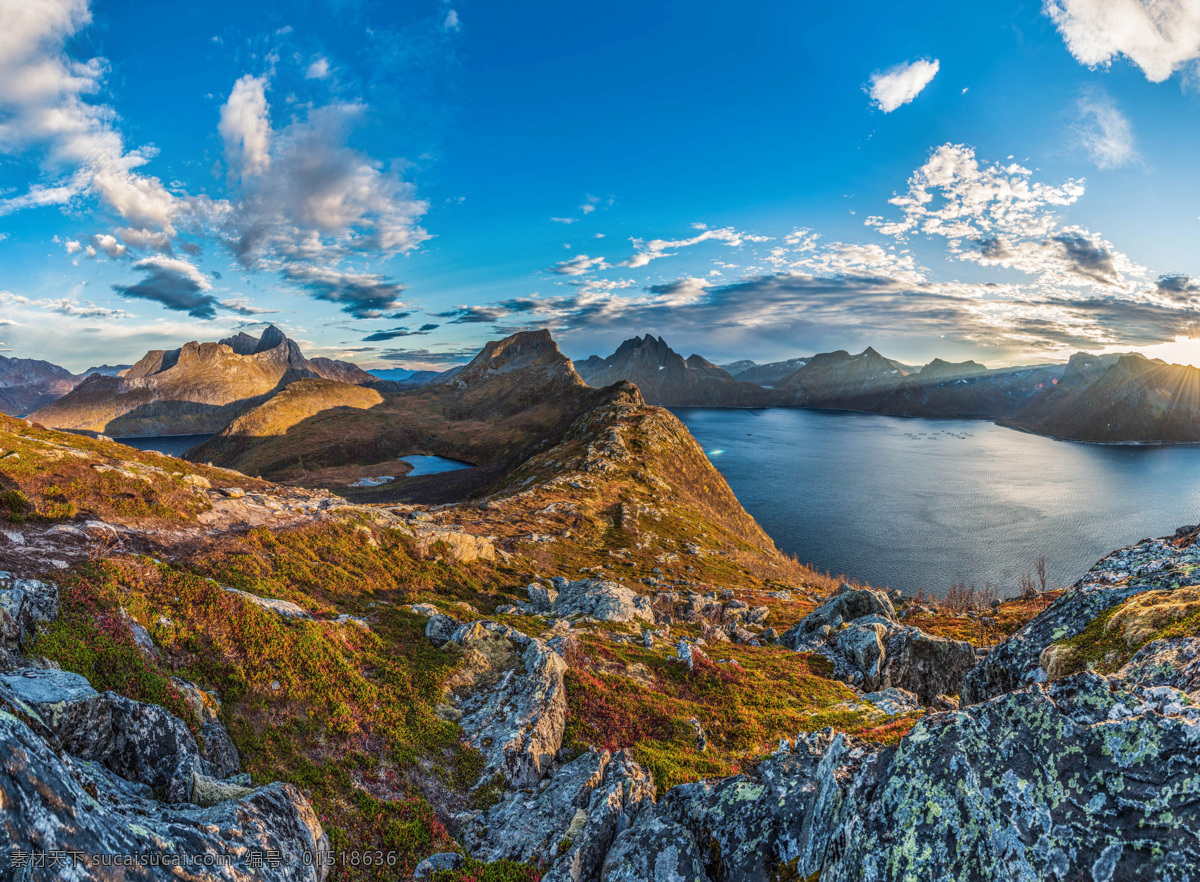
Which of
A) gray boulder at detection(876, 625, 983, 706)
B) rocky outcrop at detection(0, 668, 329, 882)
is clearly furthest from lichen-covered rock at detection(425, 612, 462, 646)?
gray boulder at detection(876, 625, 983, 706)

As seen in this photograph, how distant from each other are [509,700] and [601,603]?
60.6 ft

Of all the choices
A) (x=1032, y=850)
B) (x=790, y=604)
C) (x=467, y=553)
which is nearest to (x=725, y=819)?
(x=1032, y=850)

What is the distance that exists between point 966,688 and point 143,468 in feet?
176

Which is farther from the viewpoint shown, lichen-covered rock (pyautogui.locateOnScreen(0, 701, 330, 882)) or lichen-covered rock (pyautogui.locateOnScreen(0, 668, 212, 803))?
lichen-covered rock (pyautogui.locateOnScreen(0, 668, 212, 803))

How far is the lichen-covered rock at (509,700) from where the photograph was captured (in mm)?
17859

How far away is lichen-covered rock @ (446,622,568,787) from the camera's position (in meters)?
17.9

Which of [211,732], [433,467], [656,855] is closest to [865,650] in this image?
[656,855]

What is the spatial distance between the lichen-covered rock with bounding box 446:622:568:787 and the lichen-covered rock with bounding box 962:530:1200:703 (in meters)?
18.0

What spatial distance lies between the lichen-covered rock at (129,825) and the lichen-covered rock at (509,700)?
7.11m

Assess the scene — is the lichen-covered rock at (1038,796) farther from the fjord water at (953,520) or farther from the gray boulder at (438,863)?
the fjord water at (953,520)

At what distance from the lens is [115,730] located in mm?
11281

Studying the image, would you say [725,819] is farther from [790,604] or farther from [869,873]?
[790,604]

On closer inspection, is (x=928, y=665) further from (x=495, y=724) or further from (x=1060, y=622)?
(x=495, y=724)

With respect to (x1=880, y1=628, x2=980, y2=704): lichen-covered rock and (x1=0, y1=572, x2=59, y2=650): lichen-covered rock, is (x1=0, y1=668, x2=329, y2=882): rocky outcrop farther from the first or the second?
(x1=880, y1=628, x2=980, y2=704): lichen-covered rock
